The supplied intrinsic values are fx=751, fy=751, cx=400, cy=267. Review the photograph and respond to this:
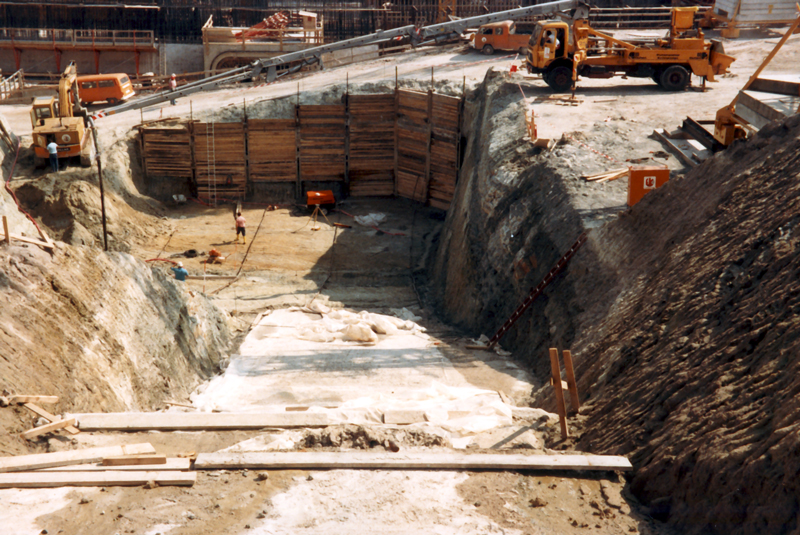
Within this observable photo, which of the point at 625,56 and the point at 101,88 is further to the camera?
the point at 101,88

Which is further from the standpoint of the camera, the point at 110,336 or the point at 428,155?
the point at 428,155

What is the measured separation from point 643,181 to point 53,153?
1898cm

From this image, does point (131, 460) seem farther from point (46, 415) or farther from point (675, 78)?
point (675, 78)

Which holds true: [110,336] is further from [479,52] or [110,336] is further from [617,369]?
[479,52]

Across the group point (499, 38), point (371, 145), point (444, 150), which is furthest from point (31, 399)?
point (499, 38)

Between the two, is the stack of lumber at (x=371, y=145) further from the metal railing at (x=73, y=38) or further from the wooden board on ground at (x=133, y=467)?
the wooden board on ground at (x=133, y=467)

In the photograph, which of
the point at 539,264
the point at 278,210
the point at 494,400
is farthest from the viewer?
the point at 278,210

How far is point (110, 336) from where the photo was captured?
12648 millimetres

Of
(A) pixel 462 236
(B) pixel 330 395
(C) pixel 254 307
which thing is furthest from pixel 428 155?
(B) pixel 330 395

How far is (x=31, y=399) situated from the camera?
33.0 feet

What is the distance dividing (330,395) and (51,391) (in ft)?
15.5

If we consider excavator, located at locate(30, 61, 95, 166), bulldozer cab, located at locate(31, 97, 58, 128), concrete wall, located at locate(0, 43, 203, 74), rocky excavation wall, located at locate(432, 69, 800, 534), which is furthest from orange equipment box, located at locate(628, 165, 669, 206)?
concrete wall, located at locate(0, 43, 203, 74)

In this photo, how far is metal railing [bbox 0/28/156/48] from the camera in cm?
3956

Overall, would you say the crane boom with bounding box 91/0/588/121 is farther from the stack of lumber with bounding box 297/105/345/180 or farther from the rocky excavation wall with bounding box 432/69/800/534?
the rocky excavation wall with bounding box 432/69/800/534
